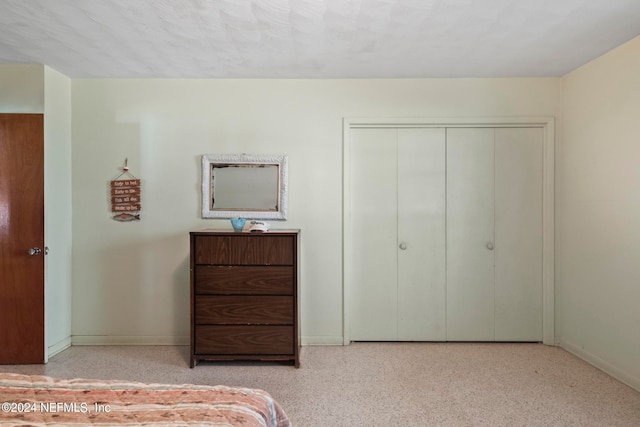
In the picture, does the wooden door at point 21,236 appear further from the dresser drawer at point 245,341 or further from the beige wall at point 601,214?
the beige wall at point 601,214

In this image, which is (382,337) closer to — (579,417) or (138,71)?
(579,417)

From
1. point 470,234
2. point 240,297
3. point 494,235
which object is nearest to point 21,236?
point 240,297

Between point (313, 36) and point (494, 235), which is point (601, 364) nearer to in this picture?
point (494, 235)

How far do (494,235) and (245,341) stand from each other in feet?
7.63

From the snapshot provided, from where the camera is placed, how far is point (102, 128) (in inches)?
132

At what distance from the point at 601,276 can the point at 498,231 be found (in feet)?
2.68

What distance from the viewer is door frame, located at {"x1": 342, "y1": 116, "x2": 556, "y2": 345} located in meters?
3.34

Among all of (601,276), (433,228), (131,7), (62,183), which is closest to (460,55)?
(433,228)

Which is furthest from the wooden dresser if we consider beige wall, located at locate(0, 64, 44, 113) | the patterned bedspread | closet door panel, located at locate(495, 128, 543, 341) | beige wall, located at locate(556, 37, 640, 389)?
beige wall, located at locate(556, 37, 640, 389)

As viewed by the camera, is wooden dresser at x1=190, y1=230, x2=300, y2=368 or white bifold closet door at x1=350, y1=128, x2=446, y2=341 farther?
white bifold closet door at x1=350, y1=128, x2=446, y2=341

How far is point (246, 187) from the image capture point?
3346mm

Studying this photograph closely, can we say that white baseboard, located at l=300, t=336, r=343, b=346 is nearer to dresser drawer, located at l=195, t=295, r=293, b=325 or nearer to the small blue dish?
dresser drawer, located at l=195, t=295, r=293, b=325

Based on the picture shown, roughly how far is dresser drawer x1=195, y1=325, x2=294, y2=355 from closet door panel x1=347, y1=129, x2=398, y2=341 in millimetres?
777

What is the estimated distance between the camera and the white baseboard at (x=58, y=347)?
3.08 meters
